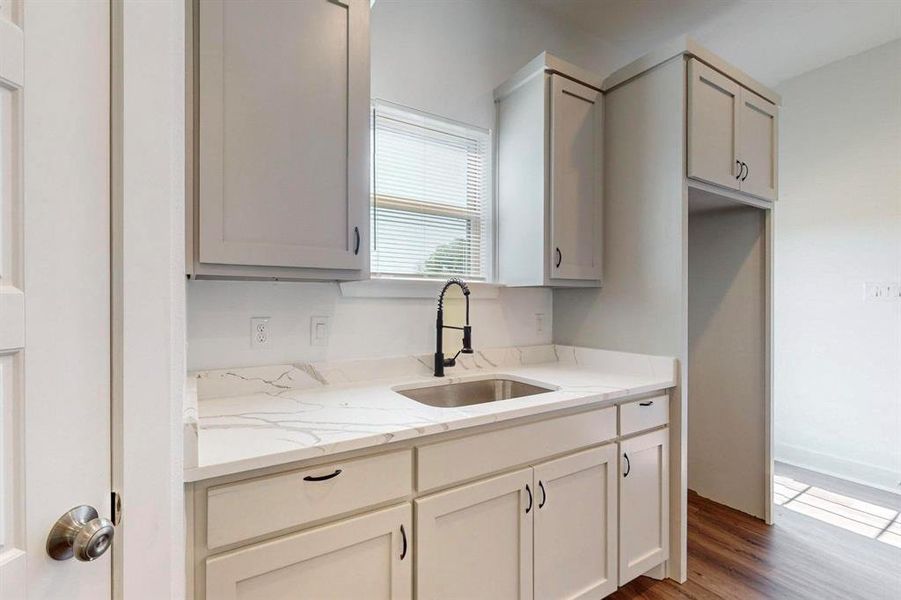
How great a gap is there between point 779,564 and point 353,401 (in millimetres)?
2131

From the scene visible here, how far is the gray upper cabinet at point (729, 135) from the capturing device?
190 cm

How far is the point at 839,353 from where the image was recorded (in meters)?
3.04

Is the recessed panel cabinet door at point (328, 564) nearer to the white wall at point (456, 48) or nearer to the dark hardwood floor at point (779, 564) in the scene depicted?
the dark hardwood floor at point (779, 564)

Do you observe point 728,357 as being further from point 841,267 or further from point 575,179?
point 575,179

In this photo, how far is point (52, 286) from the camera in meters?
0.65

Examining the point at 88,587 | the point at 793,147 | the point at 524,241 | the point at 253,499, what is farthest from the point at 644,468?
the point at 793,147

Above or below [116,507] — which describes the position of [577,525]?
below

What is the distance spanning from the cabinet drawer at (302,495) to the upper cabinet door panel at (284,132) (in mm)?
639

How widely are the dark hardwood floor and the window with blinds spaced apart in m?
1.67

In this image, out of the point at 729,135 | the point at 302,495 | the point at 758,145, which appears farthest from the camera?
the point at 758,145

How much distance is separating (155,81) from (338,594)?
120 cm


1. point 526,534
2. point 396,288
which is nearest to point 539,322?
point 396,288

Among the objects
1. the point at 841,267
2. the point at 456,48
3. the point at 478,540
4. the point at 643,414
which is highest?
the point at 456,48

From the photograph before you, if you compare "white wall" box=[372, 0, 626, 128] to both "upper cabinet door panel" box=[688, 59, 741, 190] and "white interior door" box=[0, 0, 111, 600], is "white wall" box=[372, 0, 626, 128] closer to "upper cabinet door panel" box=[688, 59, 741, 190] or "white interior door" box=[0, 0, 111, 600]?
"upper cabinet door panel" box=[688, 59, 741, 190]
